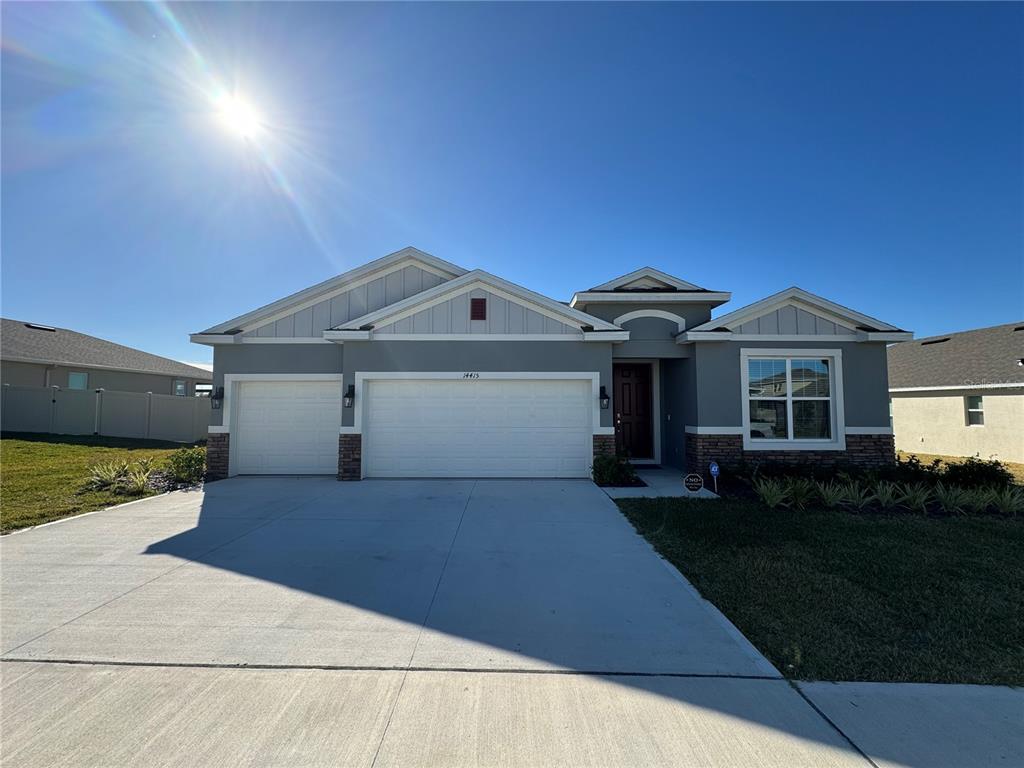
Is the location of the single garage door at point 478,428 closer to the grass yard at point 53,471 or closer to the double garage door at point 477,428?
the double garage door at point 477,428

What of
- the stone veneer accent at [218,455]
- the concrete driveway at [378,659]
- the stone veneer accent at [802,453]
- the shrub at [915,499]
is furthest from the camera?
the stone veneer accent at [218,455]

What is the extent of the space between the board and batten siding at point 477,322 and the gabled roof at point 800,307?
318 cm

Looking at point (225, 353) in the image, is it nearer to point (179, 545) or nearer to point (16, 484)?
point (16, 484)

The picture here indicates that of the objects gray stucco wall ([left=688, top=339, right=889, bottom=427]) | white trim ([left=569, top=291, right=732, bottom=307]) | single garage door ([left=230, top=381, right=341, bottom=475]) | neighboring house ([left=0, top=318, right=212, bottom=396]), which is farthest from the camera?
neighboring house ([left=0, top=318, right=212, bottom=396])

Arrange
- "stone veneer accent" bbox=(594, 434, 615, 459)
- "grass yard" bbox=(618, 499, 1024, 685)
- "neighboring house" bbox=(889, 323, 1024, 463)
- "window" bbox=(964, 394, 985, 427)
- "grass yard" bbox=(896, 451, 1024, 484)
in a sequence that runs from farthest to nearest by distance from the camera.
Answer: "window" bbox=(964, 394, 985, 427) < "neighboring house" bbox=(889, 323, 1024, 463) < "grass yard" bbox=(896, 451, 1024, 484) < "stone veneer accent" bbox=(594, 434, 615, 459) < "grass yard" bbox=(618, 499, 1024, 685)

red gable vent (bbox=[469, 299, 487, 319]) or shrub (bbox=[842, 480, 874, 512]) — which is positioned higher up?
red gable vent (bbox=[469, 299, 487, 319])

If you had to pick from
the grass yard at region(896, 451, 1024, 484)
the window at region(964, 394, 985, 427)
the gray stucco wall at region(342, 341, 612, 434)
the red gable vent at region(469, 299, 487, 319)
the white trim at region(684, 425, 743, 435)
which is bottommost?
the grass yard at region(896, 451, 1024, 484)

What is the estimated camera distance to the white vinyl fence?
16.3 metres

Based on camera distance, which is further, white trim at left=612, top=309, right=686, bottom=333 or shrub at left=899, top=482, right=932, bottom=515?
white trim at left=612, top=309, right=686, bottom=333

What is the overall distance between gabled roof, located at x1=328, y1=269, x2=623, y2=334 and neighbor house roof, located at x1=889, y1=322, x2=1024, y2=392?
1310cm

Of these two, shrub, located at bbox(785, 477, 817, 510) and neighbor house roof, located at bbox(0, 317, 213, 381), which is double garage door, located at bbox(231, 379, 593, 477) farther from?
neighbor house roof, located at bbox(0, 317, 213, 381)

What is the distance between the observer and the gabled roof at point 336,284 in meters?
10.5

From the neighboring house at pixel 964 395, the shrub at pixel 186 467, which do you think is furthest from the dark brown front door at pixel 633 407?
the neighboring house at pixel 964 395

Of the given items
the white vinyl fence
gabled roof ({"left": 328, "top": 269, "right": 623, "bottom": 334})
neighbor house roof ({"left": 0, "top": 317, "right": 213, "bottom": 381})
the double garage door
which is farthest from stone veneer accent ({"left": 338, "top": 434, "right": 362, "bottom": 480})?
neighbor house roof ({"left": 0, "top": 317, "right": 213, "bottom": 381})
